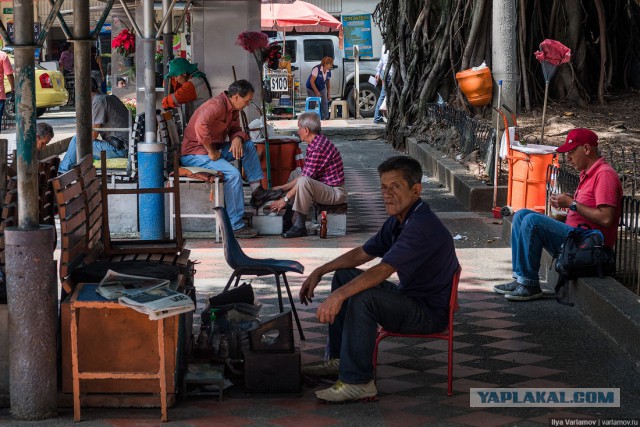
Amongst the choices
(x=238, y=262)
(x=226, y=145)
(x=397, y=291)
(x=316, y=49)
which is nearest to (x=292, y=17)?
(x=316, y=49)

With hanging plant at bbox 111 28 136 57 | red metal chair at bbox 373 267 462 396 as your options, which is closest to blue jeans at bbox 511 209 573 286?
red metal chair at bbox 373 267 462 396

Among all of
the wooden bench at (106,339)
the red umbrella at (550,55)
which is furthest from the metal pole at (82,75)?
the red umbrella at (550,55)

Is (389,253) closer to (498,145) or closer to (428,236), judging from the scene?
(428,236)

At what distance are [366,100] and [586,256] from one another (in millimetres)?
19681

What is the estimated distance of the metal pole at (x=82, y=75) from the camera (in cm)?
734

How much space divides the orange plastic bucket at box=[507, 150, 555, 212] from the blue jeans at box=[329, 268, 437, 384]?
4799 mm

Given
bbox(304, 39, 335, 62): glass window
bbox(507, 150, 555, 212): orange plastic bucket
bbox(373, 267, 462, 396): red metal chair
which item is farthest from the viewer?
bbox(304, 39, 335, 62): glass window

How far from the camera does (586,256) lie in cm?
719

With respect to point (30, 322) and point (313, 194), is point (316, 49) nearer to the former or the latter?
point (313, 194)

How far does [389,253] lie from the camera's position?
5395 millimetres

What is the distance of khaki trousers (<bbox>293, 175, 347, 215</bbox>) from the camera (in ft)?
33.8

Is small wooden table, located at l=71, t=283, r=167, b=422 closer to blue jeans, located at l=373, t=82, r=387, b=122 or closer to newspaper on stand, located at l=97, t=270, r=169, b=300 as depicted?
newspaper on stand, located at l=97, t=270, r=169, b=300

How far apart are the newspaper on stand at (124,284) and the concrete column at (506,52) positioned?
311 inches
